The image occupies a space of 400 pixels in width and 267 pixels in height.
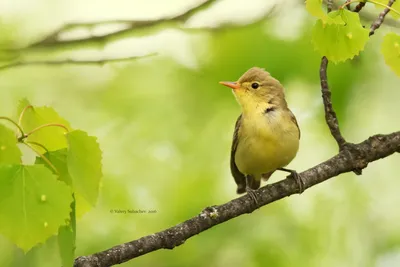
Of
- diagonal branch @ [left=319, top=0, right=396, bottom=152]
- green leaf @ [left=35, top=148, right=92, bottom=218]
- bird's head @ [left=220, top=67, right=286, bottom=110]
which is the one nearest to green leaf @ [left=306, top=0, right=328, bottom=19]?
diagonal branch @ [left=319, top=0, right=396, bottom=152]

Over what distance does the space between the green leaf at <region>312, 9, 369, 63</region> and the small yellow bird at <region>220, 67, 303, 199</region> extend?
53 cm

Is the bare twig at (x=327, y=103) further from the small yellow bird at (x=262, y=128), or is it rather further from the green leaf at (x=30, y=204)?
the green leaf at (x=30, y=204)

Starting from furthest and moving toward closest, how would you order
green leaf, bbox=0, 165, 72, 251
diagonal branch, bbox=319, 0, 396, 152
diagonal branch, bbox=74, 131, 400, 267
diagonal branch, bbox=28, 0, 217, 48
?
diagonal branch, bbox=28, 0, 217, 48
diagonal branch, bbox=319, 0, 396, 152
diagonal branch, bbox=74, 131, 400, 267
green leaf, bbox=0, 165, 72, 251

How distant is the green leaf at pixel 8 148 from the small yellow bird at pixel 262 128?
0.84m

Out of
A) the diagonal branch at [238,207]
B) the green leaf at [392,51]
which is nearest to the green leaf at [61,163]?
the diagonal branch at [238,207]

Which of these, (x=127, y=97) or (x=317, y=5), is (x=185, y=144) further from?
(x=317, y=5)

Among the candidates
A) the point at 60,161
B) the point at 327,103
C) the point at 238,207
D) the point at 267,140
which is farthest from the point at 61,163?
the point at 267,140

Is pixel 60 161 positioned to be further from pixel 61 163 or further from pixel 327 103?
pixel 327 103

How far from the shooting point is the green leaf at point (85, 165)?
0.86m

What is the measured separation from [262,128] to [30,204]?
0.93 m

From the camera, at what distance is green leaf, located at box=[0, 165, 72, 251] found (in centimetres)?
78

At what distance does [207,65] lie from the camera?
7.07 ft

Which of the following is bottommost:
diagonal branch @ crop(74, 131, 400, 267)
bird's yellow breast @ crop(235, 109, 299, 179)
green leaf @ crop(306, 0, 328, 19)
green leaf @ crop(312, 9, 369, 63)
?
bird's yellow breast @ crop(235, 109, 299, 179)

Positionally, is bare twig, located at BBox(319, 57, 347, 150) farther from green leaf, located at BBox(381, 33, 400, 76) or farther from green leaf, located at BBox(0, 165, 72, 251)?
green leaf, located at BBox(0, 165, 72, 251)
